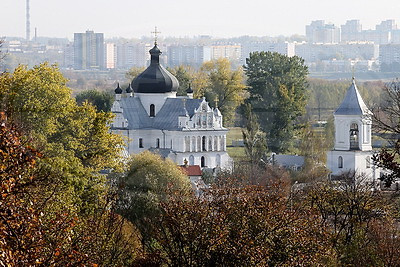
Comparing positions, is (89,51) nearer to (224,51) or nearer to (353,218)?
(224,51)

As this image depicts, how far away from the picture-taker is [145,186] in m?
31.5

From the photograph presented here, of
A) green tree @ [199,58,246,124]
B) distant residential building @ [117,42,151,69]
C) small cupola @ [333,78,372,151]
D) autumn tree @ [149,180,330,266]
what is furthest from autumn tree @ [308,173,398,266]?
distant residential building @ [117,42,151,69]

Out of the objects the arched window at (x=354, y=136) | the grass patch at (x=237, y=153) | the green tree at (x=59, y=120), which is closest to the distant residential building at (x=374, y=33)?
the grass patch at (x=237, y=153)

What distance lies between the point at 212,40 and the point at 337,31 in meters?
50.5

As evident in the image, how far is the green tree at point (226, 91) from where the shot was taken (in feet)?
201

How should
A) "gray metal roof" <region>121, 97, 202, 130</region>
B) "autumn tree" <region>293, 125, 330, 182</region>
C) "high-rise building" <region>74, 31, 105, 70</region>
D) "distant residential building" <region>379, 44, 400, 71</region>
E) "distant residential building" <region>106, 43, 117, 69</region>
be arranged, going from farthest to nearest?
"distant residential building" <region>379, 44, 400, 71</region>
"distant residential building" <region>106, 43, 117, 69</region>
"high-rise building" <region>74, 31, 105, 70</region>
"gray metal roof" <region>121, 97, 202, 130</region>
"autumn tree" <region>293, 125, 330, 182</region>

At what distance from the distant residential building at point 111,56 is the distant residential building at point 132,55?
0.48 m

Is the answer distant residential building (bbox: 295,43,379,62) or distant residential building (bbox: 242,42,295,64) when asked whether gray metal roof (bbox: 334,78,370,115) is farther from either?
distant residential building (bbox: 295,43,379,62)

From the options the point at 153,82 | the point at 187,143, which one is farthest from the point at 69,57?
the point at 187,143

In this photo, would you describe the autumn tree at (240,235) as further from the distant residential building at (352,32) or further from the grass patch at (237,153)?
the distant residential building at (352,32)

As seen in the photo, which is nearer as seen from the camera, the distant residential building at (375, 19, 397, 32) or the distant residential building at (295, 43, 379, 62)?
the distant residential building at (295, 43, 379, 62)

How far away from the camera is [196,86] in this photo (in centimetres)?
6397

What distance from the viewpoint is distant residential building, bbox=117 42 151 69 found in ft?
422

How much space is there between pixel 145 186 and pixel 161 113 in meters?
21.7
